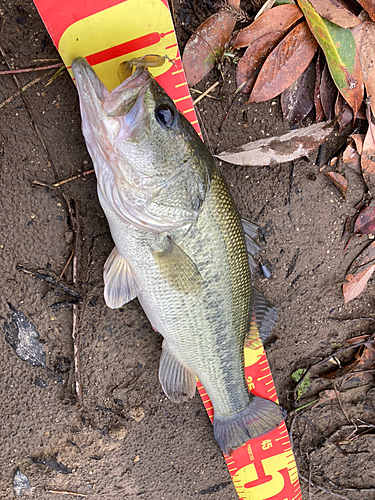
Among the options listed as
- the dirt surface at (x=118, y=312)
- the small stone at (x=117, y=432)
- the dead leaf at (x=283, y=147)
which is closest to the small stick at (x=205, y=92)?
the dirt surface at (x=118, y=312)

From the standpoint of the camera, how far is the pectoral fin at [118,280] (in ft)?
A: 5.70

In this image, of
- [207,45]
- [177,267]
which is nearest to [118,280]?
[177,267]

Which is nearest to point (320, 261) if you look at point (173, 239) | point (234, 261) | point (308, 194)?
point (308, 194)

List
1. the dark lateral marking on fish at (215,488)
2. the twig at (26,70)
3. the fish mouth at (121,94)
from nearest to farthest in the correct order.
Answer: the fish mouth at (121,94), the twig at (26,70), the dark lateral marking on fish at (215,488)

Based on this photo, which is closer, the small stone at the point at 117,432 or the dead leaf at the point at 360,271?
the small stone at the point at 117,432

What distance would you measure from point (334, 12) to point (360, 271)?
63.7 inches

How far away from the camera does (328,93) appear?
80.3 inches

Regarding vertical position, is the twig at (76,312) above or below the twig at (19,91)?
below

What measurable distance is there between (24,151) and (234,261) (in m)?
1.28

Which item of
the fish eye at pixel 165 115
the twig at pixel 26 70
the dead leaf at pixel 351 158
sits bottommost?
the dead leaf at pixel 351 158

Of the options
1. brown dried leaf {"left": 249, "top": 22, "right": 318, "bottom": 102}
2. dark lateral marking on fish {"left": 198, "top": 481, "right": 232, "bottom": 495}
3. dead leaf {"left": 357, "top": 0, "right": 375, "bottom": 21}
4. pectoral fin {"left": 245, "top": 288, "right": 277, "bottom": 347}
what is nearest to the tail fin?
pectoral fin {"left": 245, "top": 288, "right": 277, "bottom": 347}

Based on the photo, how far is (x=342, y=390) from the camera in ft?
8.31

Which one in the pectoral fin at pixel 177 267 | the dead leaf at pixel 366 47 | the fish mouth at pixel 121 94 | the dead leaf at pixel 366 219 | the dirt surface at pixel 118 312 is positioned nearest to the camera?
the fish mouth at pixel 121 94

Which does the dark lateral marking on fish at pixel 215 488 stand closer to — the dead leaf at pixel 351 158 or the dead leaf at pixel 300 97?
the dead leaf at pixel 351 158
